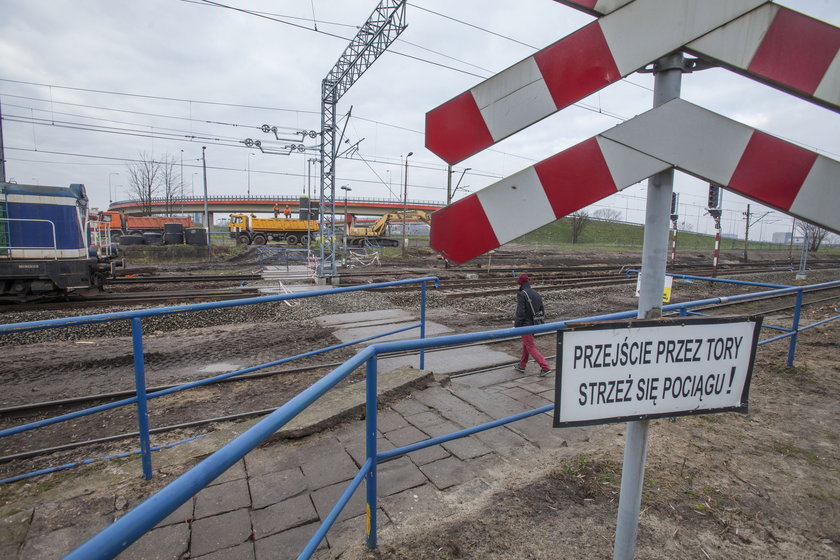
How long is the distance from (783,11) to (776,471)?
129 inches

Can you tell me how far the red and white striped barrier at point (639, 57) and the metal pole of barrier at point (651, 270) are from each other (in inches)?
4.5

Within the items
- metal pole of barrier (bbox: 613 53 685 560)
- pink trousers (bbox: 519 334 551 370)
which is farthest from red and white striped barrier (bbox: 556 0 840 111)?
pink trousers (bbox: 519 334 551 370)

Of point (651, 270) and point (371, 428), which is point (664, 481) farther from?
point (371, 428)

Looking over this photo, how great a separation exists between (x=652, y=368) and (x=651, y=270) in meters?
0.38

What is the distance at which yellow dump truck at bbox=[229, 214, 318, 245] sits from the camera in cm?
3659

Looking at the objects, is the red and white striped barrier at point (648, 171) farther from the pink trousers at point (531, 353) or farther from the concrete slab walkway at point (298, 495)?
the pink trousers at point (531, 353)

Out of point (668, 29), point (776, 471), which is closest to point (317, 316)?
point (776, 471)

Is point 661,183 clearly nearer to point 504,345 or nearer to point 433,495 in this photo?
point 433,495

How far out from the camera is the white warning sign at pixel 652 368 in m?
1.50

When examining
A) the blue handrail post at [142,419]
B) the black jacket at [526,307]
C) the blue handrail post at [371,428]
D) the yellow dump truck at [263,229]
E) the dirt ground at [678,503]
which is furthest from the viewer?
the yellow dump truck at [263,229]

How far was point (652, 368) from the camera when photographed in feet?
5.08

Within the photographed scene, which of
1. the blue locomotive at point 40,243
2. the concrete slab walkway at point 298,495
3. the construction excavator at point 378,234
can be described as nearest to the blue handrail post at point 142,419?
the concrete slab walkway at point 298,495

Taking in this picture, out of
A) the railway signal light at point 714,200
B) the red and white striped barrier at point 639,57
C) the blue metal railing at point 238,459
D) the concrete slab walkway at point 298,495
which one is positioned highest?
the railway signal light at point 714,200

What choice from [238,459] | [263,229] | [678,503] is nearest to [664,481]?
[678,503]
